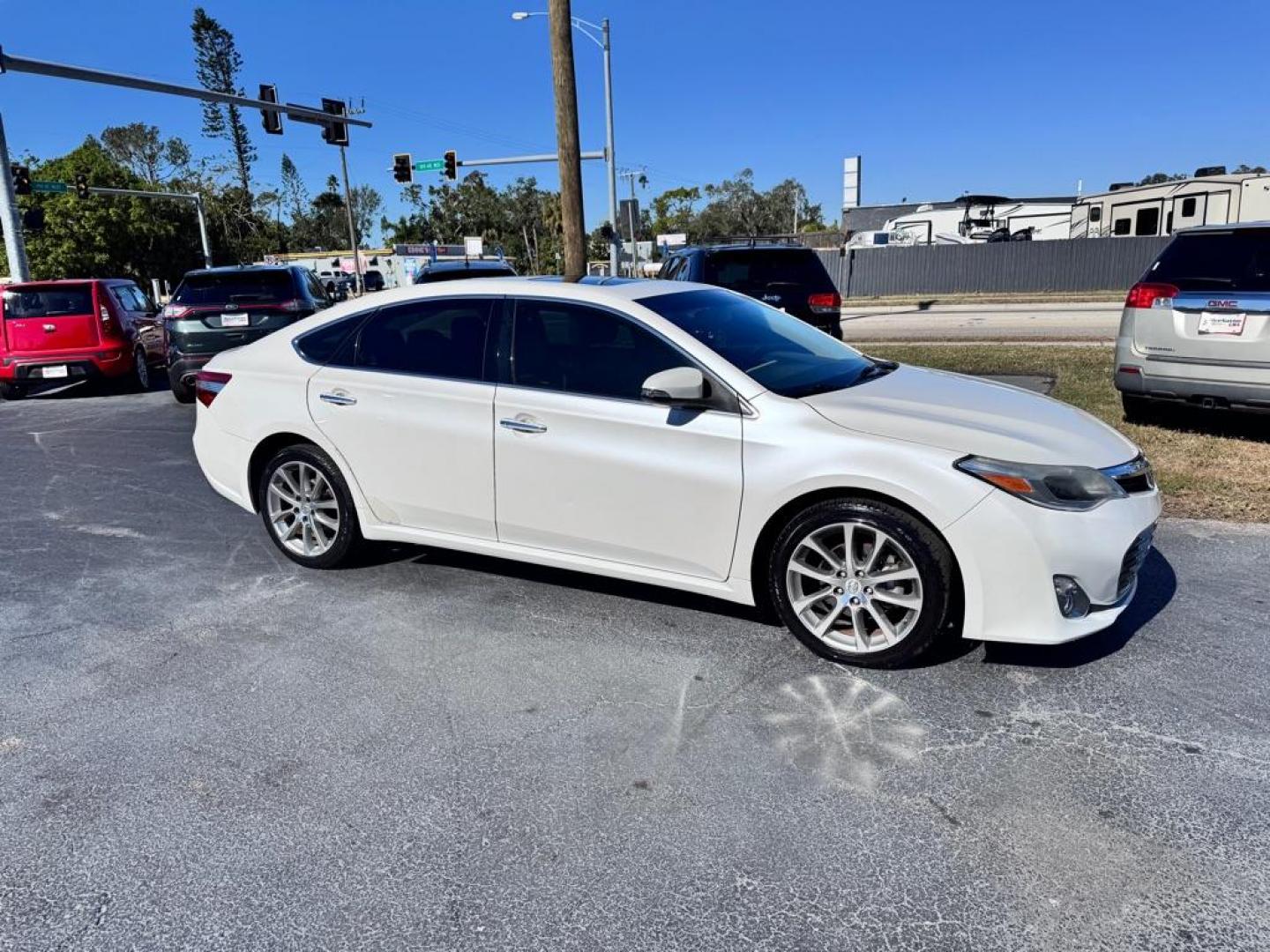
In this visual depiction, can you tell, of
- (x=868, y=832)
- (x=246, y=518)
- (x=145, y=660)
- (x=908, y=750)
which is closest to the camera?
(x=868, y=832)

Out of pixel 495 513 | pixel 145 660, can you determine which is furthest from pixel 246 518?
pixel 495 513

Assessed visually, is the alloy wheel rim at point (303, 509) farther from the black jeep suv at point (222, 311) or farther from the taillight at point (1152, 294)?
the black jeep suv at point (222, 311)

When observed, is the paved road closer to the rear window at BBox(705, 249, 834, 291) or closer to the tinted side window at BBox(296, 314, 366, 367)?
the rear window at BBox(705, 249, 834, 291)

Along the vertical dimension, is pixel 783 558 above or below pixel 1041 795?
above

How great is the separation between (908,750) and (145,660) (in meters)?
3.27

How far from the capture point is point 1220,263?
690cm

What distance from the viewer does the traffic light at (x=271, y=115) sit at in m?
22.8

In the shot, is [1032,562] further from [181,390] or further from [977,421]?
[181,390]

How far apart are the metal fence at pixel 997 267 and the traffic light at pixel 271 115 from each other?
2177cm

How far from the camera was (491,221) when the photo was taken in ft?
328

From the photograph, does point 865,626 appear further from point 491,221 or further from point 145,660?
point 491,221

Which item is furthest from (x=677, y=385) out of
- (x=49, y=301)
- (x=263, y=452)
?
(x=49, y=301)

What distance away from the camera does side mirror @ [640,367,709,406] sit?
3.83 metres

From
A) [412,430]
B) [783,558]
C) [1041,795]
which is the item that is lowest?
[1041,795]
